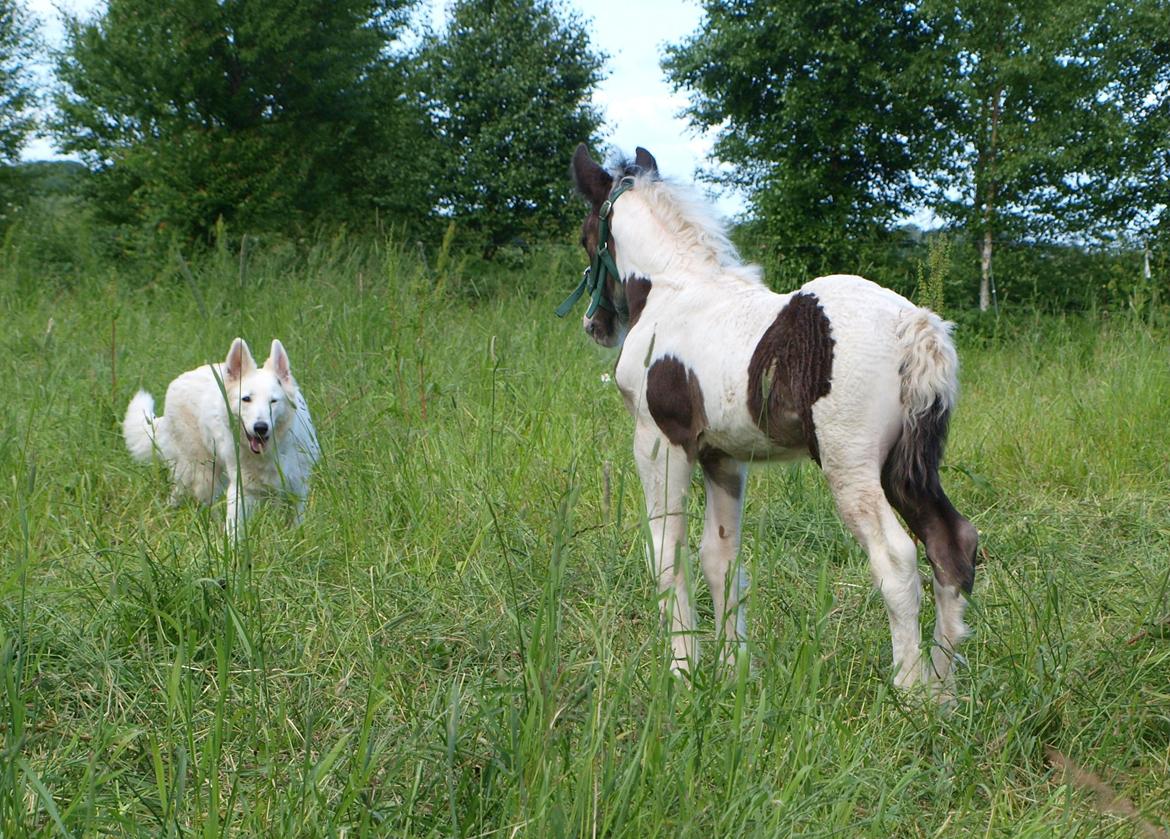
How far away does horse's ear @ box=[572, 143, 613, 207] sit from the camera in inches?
155

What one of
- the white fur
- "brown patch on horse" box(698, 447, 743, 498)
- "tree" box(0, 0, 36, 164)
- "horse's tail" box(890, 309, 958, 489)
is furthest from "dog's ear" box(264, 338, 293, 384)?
"tree" box(0, 0, 36, 164)

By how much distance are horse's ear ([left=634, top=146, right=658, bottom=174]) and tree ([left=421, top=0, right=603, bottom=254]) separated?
58.6ft

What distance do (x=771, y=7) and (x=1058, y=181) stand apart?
16.3 ft

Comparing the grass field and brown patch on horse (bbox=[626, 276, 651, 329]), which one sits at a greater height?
brown patch on horse (bbox=[626, 276, 651, 329])

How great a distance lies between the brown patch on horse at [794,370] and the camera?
2865 millimetres

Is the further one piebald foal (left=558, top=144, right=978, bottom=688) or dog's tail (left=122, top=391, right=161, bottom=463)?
dog's tail (left=122, top=391, right=161, bottom=463)

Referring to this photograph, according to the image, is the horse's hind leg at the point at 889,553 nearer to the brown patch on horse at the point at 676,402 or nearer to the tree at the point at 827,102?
the brown patch on horse at the point at 676,402

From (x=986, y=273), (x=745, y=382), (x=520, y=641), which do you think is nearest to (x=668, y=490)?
(x=745, y=382)

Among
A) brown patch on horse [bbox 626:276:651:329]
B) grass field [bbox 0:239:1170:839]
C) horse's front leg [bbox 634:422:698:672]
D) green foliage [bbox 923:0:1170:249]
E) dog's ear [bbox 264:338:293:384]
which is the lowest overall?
grass field [bbox 0:239:1170:839]

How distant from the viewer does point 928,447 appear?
2.86 metres

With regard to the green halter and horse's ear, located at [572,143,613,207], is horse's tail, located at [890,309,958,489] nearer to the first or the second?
the green halter

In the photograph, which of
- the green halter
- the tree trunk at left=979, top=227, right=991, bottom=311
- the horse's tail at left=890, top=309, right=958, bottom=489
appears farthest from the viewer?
the tree trunk at left=979, top=227, right=991, bottom=311

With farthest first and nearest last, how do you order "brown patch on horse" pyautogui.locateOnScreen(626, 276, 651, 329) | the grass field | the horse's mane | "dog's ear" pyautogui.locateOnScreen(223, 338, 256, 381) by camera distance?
"dog's ear" pyautogui.locateOnScreen(223, 338, 256, 381)
"brown patch on horse" pyautogui.locateOnScreen(626, 276, 651, 329)
the horse's mane
the grass field

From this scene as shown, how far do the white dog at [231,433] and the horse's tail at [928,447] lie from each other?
9.24 ft
